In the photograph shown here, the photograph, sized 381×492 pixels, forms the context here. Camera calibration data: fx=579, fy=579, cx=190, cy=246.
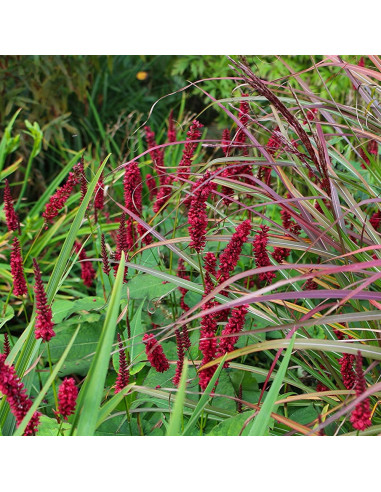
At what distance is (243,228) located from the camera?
1187mm

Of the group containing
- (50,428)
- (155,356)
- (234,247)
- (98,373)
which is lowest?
(50,428)

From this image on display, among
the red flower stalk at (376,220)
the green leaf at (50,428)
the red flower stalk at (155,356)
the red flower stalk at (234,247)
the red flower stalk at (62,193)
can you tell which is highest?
the red flower stalk at (62,193)

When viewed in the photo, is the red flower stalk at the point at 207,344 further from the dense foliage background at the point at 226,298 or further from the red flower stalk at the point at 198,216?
the red flower stalk at the point at 198,216

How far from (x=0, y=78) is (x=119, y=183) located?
109 cm

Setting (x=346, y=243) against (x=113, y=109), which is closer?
(x=346, y=243)

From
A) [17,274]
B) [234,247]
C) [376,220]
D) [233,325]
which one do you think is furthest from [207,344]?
[376,220]

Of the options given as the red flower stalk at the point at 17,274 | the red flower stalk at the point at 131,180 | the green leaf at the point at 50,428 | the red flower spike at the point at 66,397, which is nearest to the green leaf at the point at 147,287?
the red flower stalk at the point at 131,180

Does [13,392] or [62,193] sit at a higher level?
[62,193]

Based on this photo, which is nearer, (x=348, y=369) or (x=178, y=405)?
(x=178, y=405)

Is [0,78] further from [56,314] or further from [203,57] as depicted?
[56,314]

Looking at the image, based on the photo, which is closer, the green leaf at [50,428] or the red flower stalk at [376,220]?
the green leaf at [50,428]

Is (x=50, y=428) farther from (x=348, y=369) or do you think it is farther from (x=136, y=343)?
(x=348, y=369)
